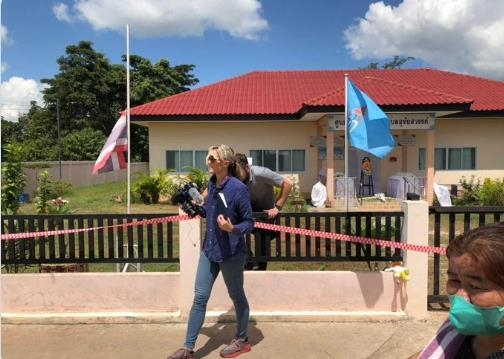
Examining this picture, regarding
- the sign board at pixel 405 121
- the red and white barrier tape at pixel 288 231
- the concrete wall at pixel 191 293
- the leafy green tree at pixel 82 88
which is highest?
the leafy green tree at pixel 82 88

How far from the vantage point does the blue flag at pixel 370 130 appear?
4891mm

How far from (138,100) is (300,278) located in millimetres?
34987

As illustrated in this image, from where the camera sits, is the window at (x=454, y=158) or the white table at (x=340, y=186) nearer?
the white table at (x=340, y=186)

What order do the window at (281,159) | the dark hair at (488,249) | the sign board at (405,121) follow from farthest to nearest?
the window at (281,159)
the sign board at (405,121)
the dark hair at (488,249)

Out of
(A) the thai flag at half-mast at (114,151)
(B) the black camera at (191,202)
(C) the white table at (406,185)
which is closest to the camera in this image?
(B) the black camera at (191,202)

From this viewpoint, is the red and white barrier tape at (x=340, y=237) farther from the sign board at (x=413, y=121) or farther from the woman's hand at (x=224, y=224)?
the sign board at (x=413, y=121)

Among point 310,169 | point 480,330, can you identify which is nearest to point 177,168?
point 310,169

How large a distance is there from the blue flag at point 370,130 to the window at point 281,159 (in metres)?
12.6

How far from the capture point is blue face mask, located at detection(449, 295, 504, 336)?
1251mm

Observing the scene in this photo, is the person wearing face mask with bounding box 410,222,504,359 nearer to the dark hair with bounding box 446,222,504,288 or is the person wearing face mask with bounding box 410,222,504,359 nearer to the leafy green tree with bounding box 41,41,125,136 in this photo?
the dark hair with bounding box 446,222,504,288

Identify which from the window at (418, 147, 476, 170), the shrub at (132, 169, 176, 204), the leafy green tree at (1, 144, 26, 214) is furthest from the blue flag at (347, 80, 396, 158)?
the window at (418, 147, 476, 170)

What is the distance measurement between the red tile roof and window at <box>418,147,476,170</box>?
1727 millimetres

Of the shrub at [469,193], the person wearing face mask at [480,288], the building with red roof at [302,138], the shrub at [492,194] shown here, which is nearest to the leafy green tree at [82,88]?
the building with red roof at [302,138]

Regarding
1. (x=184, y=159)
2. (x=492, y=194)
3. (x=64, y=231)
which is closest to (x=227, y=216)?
(x=64, y=231)
